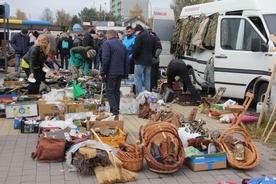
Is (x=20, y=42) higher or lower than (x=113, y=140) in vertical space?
higher

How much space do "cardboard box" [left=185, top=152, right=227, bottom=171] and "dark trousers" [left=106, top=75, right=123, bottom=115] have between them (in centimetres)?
284

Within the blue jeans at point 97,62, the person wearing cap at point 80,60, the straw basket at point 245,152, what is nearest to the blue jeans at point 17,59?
the blue jeans at point 97,62

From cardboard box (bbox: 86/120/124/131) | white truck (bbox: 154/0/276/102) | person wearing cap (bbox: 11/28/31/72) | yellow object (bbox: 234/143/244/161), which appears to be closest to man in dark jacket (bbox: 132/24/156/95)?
white truck (bbox: 154/0/276/102)

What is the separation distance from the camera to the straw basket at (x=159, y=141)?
4754mm

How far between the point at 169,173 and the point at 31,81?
14.9ft

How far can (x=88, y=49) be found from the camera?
11383 mm

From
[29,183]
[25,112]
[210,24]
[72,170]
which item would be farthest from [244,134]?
[210,24]

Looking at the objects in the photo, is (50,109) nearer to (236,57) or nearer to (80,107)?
(80,107)

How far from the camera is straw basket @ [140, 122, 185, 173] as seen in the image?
475cm

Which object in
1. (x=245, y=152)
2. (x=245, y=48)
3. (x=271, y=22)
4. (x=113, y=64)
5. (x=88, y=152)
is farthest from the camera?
(x=245, y=48)

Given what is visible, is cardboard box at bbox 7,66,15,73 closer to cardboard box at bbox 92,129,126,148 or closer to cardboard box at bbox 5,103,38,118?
cardboard box at bbox 5,103,38,118

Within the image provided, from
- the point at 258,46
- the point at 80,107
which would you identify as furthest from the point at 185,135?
the point at 258,46

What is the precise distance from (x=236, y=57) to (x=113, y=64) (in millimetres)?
3281

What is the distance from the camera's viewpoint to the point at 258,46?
8.32m
